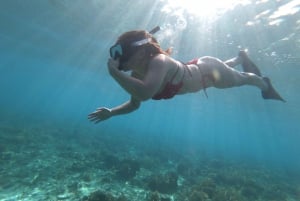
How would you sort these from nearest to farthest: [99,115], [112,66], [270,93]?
1. [112,66]
2. [99,115]
3. [270,93]

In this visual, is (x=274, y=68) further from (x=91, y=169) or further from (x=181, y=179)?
(x=91, y=169)

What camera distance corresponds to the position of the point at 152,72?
3.66 m

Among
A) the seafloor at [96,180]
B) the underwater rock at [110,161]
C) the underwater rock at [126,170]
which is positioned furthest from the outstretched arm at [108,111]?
the underwater rock at [110,161]

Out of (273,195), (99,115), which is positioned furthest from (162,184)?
(99,115)

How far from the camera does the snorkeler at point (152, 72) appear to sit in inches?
142

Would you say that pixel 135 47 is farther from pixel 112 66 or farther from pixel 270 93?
pixel 270 93

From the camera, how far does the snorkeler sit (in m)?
3.61

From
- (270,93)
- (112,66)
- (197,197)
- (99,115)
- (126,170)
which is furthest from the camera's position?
(126,170)

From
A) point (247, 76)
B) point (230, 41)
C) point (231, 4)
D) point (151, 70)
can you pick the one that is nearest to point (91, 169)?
point (247, 76)

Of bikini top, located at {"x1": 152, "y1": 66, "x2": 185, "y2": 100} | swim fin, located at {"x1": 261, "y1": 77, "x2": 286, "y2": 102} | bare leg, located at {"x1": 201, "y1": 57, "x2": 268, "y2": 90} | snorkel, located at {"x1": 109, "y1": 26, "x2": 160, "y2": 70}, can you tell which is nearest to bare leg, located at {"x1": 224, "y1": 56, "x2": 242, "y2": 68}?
bare leg, located at {"x1": 201, "y1": 57, "x2": 268, "y2": 90}

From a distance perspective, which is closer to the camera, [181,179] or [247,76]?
[247,76]

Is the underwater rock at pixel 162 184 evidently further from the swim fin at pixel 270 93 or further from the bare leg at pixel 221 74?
the bare leg at pixel 221 74

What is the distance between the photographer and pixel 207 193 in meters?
12.3

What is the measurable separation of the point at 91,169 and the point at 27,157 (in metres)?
3.92
